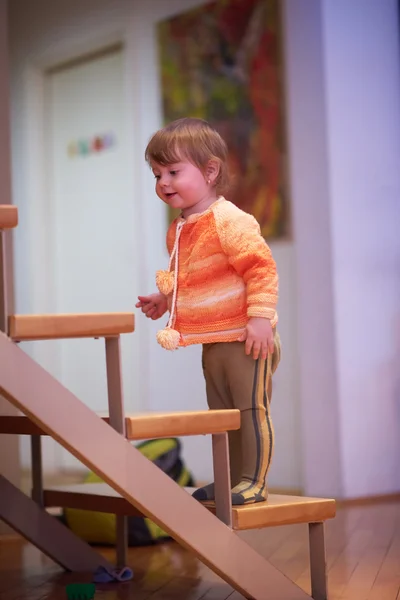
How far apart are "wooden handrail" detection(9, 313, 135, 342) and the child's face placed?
40cm

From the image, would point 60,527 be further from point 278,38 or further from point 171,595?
point 278,38

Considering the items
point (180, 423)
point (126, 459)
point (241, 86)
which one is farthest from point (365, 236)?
point (126, 459)

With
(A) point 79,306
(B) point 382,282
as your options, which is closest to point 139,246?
(A) point 79,306

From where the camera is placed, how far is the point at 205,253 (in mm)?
2102

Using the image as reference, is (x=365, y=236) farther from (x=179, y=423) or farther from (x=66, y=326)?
(x=66, y=326)

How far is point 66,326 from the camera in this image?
1.78m

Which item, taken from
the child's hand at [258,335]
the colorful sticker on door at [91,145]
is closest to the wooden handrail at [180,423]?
the child's hand at [258,335]

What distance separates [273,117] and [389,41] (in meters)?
0.63

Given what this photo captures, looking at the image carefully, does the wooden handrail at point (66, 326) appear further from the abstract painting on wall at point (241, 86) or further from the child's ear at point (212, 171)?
the abstract painting on wall at point (241, 86)

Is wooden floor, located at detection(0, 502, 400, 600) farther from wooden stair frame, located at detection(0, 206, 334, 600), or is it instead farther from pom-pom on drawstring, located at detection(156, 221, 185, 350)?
pom-pom on drawstring, located at detection(156, 221, 185, 350)

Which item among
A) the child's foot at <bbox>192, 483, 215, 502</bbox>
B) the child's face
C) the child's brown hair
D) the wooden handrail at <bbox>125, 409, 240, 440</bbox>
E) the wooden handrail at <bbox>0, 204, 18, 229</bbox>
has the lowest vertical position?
the child's foot at <bbox>192, 483, 215, 502</bbox>

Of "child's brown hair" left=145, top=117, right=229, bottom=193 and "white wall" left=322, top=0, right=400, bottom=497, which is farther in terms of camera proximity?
"white wall" left=322, top=0, right=400, bottom=497

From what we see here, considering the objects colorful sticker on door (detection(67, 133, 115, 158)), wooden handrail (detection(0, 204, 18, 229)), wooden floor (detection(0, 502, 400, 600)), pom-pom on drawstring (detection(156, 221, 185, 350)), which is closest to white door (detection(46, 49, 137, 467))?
colorful sticker on door (detection(67, 133, 115, 158))

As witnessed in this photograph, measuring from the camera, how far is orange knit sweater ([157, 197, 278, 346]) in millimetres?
2021
